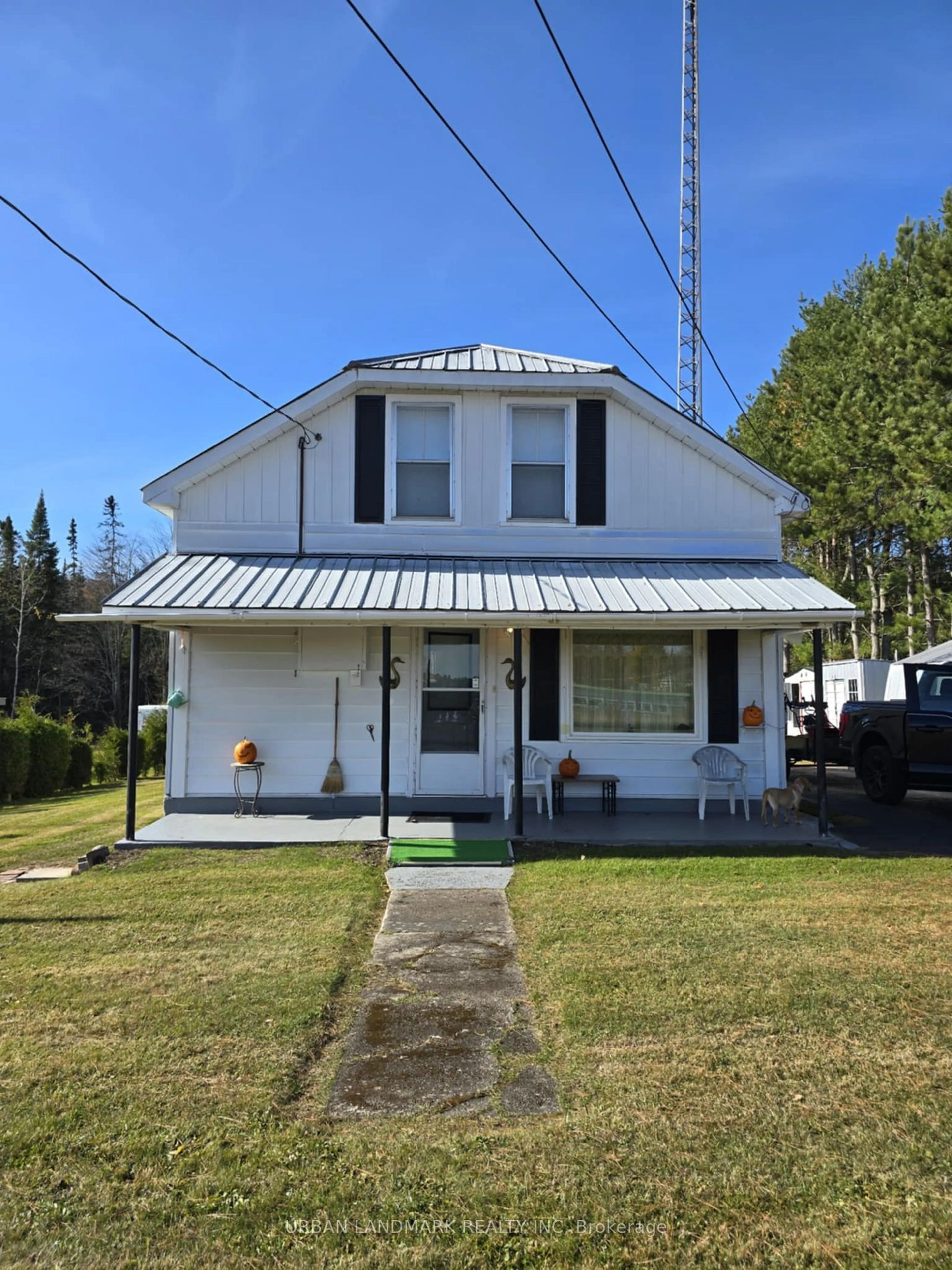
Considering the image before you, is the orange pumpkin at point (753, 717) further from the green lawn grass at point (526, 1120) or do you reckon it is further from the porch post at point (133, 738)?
the porch post at point (133, 738)

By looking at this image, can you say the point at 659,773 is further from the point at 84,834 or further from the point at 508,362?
the point at 84,834

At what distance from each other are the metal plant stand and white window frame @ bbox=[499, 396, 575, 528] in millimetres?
4173

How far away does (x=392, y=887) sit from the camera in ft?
24.3

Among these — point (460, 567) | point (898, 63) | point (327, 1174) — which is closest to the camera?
point (327, 1174)

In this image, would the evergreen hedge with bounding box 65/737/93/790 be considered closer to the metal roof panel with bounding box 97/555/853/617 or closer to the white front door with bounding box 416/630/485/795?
the metal roof panel with bounding box 97/555/853/617

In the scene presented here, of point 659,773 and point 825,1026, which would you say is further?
point 659,773

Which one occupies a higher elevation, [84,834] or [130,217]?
[130,217]

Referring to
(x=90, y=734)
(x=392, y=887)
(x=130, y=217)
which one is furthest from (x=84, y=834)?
(x=90, y=734)

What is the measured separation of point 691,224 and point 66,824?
18330mm

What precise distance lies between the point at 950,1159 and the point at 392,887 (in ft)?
16.1

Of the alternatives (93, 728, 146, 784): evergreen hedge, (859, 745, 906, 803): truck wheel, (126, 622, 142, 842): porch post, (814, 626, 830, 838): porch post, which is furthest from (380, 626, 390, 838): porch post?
(93, 728, 146, 784): evergreen hedge

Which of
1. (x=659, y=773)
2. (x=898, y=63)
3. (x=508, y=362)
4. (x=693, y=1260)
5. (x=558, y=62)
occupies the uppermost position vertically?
(x=898, y=63)

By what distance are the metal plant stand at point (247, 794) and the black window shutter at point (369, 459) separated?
3189mm

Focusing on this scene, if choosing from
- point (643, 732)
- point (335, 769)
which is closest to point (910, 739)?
point (643, 732)
